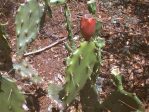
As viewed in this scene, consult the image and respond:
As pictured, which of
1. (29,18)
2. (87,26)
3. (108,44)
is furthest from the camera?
(108,44)

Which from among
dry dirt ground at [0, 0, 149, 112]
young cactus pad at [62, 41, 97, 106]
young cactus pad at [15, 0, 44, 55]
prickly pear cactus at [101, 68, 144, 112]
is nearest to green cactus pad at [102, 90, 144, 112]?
prickly pear cactus at [101, 68, 144, 112]

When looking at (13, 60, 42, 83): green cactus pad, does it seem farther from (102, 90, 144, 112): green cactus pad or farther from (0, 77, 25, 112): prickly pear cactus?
(102, 90, 144, 112): green cactus pad

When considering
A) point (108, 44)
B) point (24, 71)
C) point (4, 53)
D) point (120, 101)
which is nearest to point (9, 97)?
Answer: point (4, 53)

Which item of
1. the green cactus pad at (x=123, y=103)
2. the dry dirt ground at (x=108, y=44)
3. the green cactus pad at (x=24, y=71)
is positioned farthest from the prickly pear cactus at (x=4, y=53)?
the green cactus pad at (x=123, y=103)

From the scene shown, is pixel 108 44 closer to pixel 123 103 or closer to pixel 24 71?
pixel 24 71

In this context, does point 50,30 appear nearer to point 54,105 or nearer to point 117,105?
point 54,105

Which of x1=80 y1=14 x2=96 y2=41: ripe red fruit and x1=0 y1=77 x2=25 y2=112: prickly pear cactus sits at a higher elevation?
x1=80 y1=14 x2=96 y2=41: ripe red fruit
